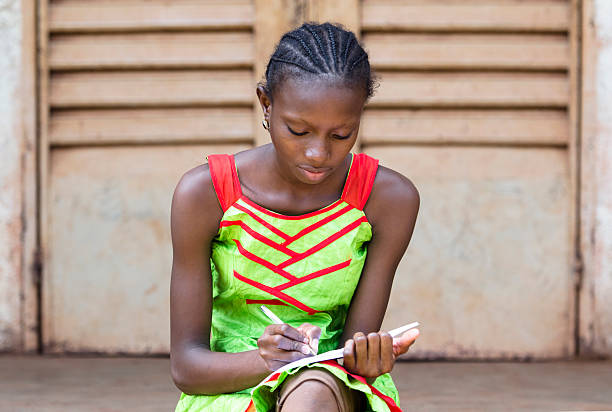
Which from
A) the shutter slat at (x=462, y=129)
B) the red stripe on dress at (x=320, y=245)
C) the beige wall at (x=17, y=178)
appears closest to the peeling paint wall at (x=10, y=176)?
the beige wall at (x=17, y=178)

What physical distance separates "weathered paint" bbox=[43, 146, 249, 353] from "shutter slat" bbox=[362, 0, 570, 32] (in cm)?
95

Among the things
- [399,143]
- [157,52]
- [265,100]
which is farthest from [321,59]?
[157,52]

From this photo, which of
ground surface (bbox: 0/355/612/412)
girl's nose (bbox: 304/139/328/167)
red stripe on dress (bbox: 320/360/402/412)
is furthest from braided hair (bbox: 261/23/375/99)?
ground surface (bbox: 0/355/612/412)

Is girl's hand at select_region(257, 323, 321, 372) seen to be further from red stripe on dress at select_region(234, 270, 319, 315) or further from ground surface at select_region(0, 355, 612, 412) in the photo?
ground surface at select_region(0, 355, 612, 412)

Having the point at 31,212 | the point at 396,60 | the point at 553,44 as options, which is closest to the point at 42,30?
the point at 31,212

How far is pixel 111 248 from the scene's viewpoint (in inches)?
169

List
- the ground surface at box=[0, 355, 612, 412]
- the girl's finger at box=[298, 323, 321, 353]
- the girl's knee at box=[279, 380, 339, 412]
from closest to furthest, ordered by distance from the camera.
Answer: the girl's knee at box=[279, 380, 339, 412], the girl's finger at box=[298, 323, 321, 353], the ground surface at box=[0, 355, 612, 412]

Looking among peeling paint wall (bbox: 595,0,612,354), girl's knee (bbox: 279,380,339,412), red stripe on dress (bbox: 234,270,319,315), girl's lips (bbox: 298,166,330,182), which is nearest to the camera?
girl's knee (bbox: 279,380,339,412)

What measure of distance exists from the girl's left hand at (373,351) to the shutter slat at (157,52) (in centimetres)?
247

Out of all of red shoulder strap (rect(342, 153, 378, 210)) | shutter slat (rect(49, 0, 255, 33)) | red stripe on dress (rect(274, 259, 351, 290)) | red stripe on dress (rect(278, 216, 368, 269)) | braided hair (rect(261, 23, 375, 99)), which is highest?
shutter slat (rect(49, 0, 255, 33))

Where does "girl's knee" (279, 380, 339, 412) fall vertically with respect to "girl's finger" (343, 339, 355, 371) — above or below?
below

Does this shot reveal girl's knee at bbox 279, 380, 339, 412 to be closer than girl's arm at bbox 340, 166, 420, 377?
Yes

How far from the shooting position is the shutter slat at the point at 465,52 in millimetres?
4250

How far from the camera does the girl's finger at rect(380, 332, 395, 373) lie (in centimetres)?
194
